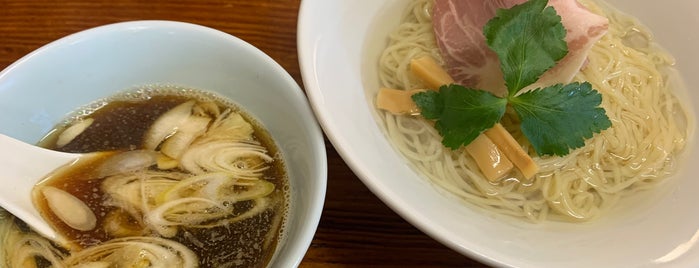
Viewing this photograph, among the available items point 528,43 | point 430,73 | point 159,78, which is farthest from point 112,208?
point 528,43

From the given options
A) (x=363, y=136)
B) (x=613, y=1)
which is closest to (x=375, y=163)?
(x=363, y=136)

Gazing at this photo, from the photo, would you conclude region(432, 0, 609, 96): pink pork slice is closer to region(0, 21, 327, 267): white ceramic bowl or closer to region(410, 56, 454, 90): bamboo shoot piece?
region(410, 56, 454, 90): bamboo shoot piece

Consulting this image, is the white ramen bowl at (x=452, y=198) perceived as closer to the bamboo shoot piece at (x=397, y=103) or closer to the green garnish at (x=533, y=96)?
the bamboo shoot piece at (x=397, y=103)

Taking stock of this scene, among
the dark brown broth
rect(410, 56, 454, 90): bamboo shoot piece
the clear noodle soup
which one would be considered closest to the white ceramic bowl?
the dark brown broth

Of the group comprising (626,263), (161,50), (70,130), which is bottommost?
(626,263)

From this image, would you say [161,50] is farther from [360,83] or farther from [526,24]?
[526,24]
